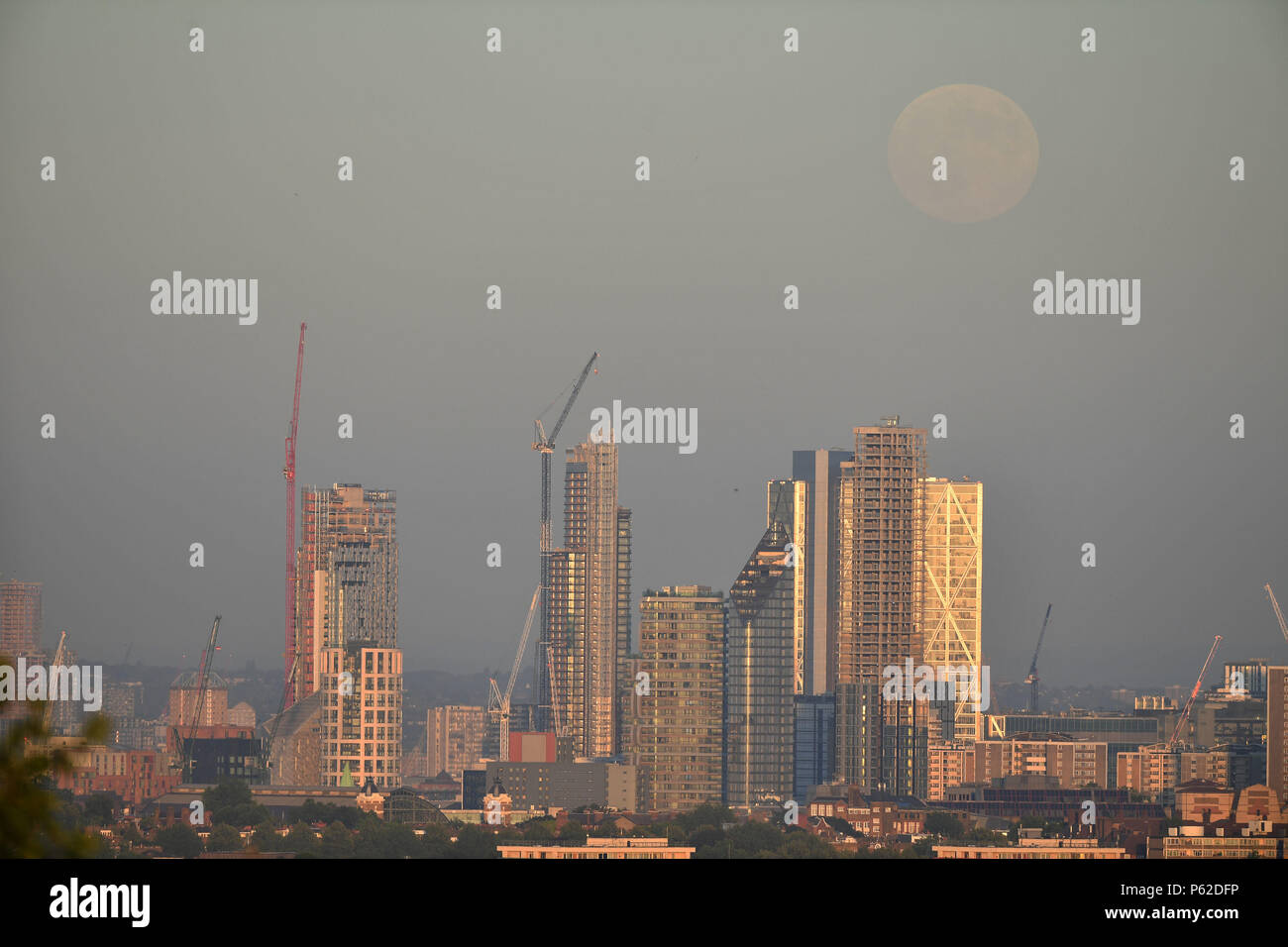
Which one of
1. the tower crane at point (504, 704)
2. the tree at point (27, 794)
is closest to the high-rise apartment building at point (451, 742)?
the tower crane at point (504, 704)

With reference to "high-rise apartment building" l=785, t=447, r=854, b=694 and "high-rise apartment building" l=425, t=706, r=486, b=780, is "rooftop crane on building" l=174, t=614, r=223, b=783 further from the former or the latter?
"high-rise apartment building" l=785, t=447, r=854, b=694

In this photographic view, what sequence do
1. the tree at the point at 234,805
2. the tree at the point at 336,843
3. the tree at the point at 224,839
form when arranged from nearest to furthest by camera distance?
1. the tree at the point at 336,843
2. the tree at the point at 224,839
3. the tree at the point at 234,805

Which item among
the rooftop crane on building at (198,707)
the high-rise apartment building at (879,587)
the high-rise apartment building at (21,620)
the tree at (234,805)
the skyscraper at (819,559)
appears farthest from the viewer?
the skyscraper at (819,559)

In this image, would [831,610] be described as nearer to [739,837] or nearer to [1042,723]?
[1042,723]

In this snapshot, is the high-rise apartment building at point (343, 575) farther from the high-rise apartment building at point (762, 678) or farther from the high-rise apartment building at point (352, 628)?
the high-rise apartment building at point (762, 678)

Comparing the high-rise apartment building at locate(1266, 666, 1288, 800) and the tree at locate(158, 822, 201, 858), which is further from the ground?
the high-rise apartment building at locate(1266, 666, 1288, 800)

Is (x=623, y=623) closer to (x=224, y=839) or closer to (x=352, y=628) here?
(x=352, y=628)

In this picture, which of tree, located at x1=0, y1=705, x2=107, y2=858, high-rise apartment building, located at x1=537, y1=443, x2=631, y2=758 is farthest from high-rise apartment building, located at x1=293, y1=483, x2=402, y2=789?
tree, located at x1=0, y1=705, x2=107, y2=858
